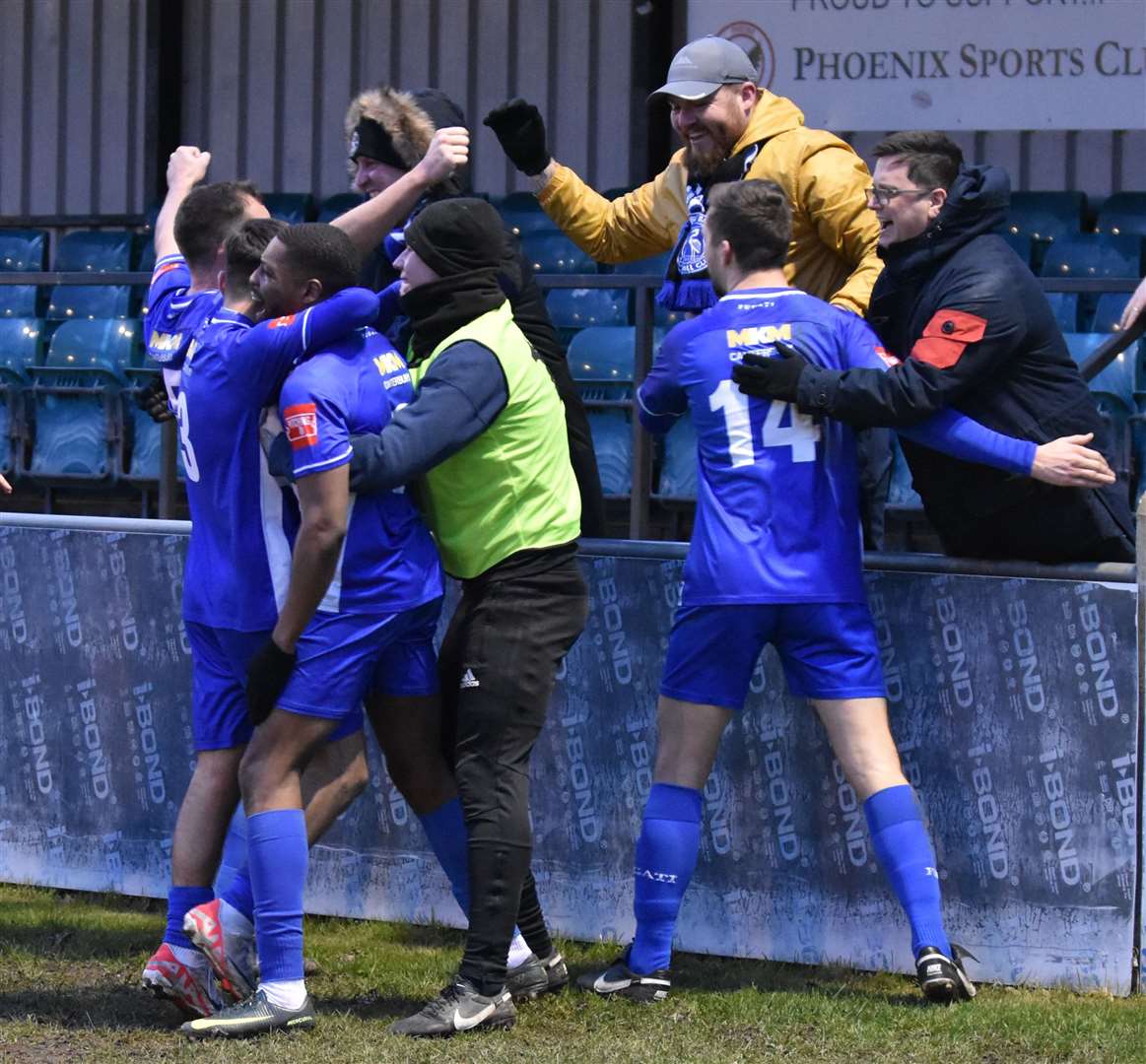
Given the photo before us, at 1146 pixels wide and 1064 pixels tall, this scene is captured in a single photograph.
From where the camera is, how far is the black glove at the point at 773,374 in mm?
4109

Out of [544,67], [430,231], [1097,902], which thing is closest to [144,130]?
[544,67]

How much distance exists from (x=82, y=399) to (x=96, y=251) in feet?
9.59

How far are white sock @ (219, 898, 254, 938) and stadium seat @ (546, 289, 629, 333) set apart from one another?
169 inches

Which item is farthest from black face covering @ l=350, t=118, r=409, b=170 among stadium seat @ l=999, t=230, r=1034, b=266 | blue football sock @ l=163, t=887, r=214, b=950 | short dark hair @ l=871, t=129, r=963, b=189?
stadium seat @ l=999, t=230, r=1034, b=266

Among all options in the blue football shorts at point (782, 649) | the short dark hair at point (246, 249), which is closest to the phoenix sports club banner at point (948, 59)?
the blue football shorts at point (782, 649)

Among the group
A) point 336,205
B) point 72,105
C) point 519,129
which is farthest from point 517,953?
point 72,105

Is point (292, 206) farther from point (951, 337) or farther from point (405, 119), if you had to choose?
point (951, 337)

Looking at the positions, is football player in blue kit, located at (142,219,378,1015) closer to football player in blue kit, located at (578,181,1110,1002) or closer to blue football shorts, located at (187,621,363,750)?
blue football shorts, located at (187,621,363,750)

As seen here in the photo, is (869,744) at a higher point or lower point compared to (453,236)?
lower

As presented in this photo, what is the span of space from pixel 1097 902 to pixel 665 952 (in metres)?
1.00

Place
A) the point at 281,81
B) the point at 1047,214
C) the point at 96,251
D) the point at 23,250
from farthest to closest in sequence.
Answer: the point at 281,81 < the point at 23,250 < the point at 96,251 < the point at 1047,214

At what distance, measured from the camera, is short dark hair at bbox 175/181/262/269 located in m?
4.29

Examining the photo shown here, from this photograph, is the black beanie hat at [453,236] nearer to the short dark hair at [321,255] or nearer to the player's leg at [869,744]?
the short dark hair at [321,255]

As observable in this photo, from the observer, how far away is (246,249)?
4.12 metres
